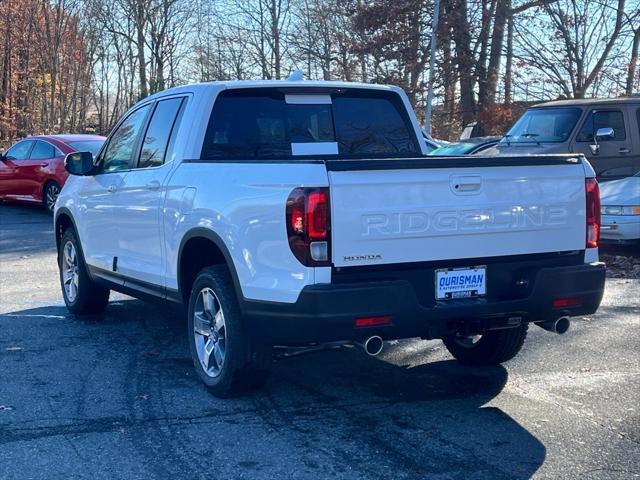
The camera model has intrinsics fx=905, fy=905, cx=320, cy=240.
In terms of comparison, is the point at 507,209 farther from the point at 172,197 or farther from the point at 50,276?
the point at 50,276

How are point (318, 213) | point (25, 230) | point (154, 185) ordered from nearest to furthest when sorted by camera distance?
point (318, 213)
point (154, 185)
point (25, 230)

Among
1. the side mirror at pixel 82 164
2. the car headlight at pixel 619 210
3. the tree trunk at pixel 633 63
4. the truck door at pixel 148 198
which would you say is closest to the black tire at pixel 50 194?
the side mirror at pixel 82 164

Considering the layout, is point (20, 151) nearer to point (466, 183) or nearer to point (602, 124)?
point (602, 124)

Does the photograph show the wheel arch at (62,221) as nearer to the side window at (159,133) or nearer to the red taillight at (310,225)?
the side window at (159,133)

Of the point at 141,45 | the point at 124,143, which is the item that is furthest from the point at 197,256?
the point at 141,45

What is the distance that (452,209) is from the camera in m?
5.05

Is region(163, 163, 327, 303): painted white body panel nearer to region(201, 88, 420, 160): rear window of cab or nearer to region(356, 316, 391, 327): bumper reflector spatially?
region(356, 316, 391, 327): bumper reflector

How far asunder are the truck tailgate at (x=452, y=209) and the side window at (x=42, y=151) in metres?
13.1

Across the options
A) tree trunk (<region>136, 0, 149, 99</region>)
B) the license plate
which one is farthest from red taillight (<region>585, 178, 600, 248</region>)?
tree trunk (<region>136, 0, 149, 99</region>)

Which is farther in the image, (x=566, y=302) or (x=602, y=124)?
(x=602, y=124)

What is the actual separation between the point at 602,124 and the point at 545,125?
0.83 m

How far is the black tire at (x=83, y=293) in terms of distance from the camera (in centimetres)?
792

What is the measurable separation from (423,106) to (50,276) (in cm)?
2446

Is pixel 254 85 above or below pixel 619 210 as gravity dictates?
above
